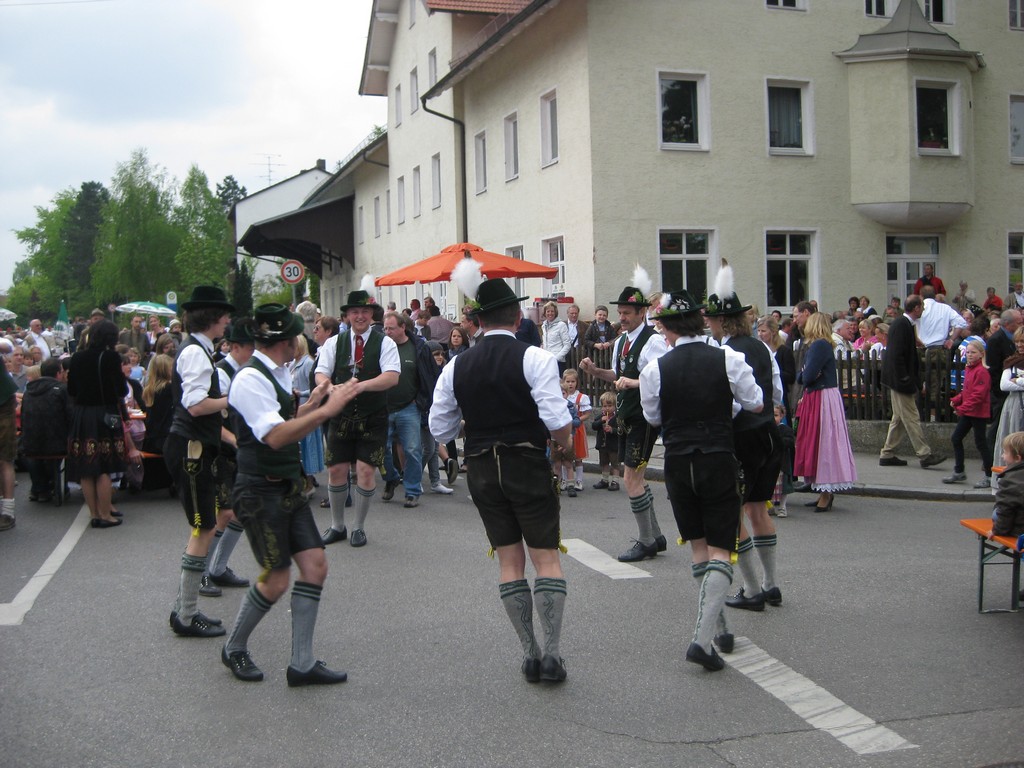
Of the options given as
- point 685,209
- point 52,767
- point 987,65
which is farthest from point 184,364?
point 987,65

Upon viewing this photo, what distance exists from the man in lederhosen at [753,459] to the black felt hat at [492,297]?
1.83 meters

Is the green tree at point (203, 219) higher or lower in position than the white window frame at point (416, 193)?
higher

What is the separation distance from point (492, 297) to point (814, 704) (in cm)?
248

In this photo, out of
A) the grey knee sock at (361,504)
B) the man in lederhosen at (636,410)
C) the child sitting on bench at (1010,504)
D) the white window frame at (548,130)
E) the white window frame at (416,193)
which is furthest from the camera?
the white window frame at (416,193)

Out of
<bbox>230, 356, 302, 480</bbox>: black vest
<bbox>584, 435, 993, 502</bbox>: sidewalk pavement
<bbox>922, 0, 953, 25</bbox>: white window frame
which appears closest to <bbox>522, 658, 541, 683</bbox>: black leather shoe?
<bbox>230, 356, 302, 480</bbox>: black vest

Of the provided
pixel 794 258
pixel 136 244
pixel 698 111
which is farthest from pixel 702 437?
pixel 136 244

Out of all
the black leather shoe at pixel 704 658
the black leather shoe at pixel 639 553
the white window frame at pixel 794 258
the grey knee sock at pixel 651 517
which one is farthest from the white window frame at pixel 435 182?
the black leather shoe at pixel 704 658

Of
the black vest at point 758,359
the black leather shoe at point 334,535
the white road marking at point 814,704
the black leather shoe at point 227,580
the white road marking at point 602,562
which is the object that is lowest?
the white road marking at point 814,704

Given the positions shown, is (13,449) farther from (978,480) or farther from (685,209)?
(685,209)

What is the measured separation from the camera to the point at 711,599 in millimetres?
5664

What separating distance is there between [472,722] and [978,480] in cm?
939

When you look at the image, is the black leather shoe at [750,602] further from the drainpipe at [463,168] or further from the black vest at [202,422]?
the drainpipe at [463,168]

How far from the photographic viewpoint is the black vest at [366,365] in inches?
360

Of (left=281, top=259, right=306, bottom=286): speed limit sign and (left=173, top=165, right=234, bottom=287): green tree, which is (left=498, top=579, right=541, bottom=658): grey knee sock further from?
(left=173, top=165, right=234, bottom=287): green tree
